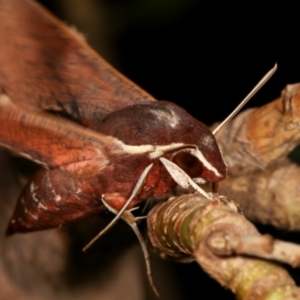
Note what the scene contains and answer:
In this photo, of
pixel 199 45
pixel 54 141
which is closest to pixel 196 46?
pixel 199 45

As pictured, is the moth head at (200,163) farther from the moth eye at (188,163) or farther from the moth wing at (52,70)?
the moth wing at (52,70)

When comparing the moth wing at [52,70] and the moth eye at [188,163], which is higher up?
the moth eye at [188,163]

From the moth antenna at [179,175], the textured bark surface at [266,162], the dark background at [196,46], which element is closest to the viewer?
the moth antenna at [179,175]

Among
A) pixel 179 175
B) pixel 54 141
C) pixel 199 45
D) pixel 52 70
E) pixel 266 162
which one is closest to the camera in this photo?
pixel 179 175

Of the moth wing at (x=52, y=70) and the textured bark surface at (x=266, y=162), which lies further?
the moth wing at (x=52, y=70)

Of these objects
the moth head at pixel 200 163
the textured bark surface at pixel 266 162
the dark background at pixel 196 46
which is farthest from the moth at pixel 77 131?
the dark background at pixel 196 46

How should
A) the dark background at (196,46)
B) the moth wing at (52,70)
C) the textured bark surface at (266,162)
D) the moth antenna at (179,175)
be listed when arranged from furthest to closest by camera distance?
the dark background at (196,46), the moth wing at (52,70), the textured bark surface at (266,162), the moth antenna at (179,175)

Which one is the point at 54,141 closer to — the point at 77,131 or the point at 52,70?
the point at 77,131
